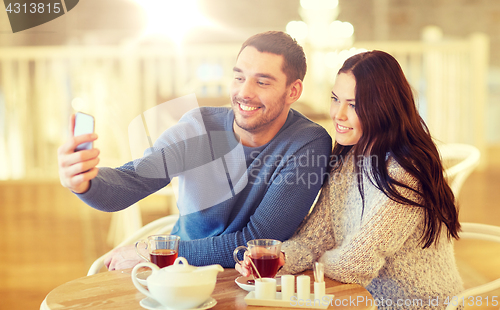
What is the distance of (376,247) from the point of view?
0.92 metres

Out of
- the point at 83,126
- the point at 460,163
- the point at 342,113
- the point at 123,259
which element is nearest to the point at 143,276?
the point at 123,259

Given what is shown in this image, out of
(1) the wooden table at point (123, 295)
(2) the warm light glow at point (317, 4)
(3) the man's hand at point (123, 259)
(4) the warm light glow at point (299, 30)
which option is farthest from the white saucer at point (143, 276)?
(4) the warm light glow at point (299, 30)

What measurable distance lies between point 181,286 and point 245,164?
0.48 meters

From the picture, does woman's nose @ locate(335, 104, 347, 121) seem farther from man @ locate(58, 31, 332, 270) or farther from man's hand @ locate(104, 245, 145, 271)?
man's hand @ locate(104, 245, 145, 271)

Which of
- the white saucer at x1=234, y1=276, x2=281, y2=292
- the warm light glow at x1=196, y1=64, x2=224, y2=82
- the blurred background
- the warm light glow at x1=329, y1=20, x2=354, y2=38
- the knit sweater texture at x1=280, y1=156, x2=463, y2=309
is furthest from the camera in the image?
the warm light glow at x1=329, y1=20, x2=354, y2=38

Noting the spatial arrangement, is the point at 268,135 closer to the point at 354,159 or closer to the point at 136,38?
the point at 354,159

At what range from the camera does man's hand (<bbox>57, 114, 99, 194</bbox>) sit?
752 millimetres

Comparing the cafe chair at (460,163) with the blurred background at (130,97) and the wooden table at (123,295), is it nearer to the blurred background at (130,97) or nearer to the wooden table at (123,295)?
the wooden table at (123,295)

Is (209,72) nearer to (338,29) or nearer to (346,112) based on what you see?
(338,29)

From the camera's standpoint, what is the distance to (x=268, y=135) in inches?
45.7

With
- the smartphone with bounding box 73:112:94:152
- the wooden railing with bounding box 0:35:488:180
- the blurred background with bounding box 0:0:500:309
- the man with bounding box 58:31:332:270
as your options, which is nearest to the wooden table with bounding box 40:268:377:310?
the man with bounding box 58:31:332:270

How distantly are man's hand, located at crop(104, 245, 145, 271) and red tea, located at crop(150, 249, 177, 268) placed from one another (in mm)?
165

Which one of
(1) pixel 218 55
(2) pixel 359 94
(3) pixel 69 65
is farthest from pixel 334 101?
(3) pixel 69 65

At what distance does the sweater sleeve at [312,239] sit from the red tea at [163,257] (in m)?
0.24
